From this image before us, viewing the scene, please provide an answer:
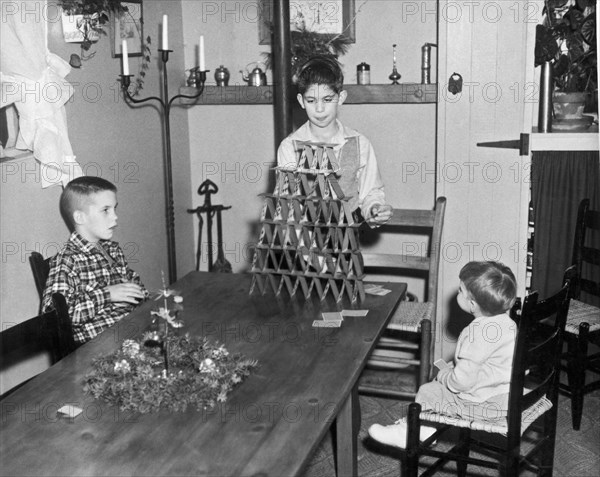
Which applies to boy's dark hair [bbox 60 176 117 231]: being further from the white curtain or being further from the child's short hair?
the child's short hair

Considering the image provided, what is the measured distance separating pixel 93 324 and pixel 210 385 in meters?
1.16

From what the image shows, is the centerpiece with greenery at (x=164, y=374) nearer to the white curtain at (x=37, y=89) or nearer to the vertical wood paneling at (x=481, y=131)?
the white curtain at (x=37, y=89)

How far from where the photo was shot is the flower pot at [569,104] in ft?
13.6

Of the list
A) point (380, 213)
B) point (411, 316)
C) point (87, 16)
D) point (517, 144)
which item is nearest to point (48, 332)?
point (380, 213)

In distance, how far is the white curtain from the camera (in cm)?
323

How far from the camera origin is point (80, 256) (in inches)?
129

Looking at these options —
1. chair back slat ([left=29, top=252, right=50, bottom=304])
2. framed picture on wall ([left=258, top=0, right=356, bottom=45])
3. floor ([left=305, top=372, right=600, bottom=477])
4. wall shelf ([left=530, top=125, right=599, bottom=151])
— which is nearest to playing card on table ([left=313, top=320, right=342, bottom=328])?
floor ([left=305, top=372, right=600, bottom=477])

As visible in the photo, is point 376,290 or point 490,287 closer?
point 490,287

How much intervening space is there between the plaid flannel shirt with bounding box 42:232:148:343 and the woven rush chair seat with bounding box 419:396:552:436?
4.46 ft

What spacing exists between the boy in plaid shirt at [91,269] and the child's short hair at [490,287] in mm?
1319

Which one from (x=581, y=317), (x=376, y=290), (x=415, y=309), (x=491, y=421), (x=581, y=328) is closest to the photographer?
(x=491, y=421)

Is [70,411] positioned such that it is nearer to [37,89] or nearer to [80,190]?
[80,190]

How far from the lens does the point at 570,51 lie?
4.12m

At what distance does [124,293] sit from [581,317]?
221cm
